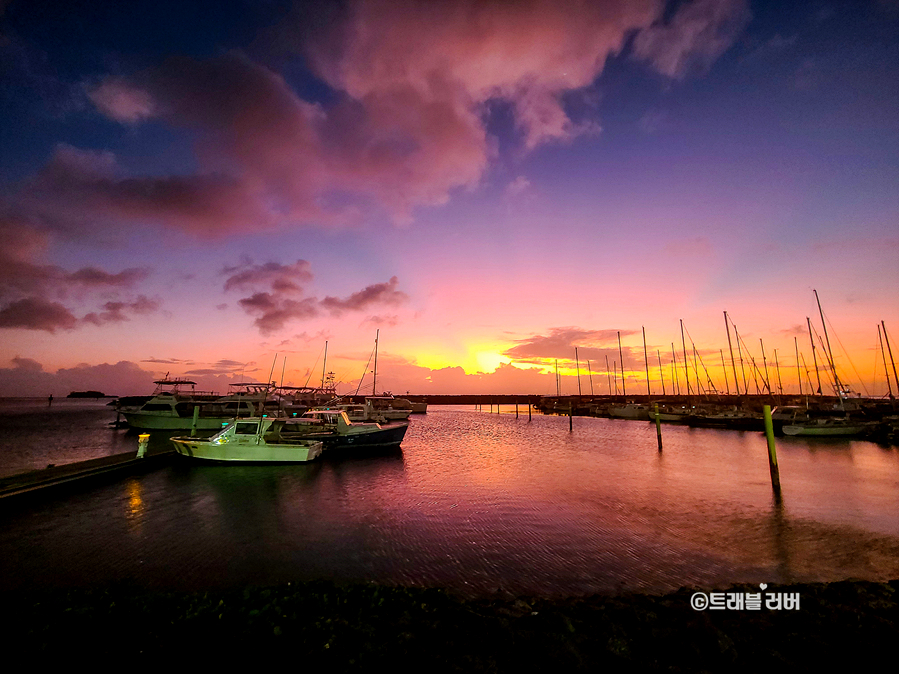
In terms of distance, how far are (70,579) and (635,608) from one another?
46.3ft

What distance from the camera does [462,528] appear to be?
1538 cm

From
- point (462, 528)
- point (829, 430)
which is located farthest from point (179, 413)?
point (829, 430)

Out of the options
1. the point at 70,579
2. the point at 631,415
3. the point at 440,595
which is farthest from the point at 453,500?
the point at 631,415

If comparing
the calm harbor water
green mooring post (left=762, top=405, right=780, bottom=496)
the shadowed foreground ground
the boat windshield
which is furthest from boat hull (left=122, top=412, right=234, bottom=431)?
green mooring post (left=762, top=405, right=780, bottom=496)

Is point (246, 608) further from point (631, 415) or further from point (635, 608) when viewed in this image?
point (631, 415)

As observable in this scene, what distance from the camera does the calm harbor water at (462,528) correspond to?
11.1 meters

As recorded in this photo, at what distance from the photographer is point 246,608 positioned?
741 cm

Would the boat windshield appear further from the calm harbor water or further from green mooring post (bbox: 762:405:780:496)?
green mooring post (bbox: 762:405:780:496)

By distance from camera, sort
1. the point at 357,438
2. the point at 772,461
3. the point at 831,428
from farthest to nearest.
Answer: the point at 831,428 < the point at 357,438 < the point at 772,461

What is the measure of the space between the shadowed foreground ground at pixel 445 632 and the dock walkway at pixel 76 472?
13648mm

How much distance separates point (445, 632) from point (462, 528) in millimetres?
8968

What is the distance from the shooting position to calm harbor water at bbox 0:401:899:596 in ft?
36.4

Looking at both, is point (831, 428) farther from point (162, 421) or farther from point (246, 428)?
point (162, 421)

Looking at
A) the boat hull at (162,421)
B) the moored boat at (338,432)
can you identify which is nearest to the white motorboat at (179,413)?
the boat hull at (162,421)
